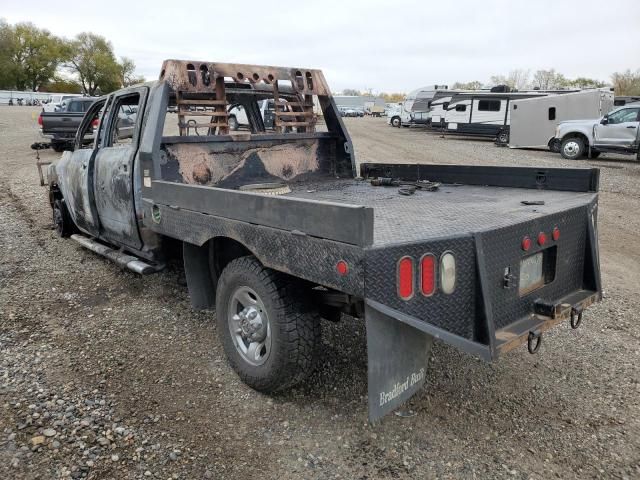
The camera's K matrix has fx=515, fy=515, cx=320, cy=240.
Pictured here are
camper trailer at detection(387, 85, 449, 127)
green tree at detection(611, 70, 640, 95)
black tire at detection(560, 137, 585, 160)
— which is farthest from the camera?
green tree at detection(611, 70, 640, 95)

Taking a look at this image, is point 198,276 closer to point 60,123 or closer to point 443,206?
point 443,206

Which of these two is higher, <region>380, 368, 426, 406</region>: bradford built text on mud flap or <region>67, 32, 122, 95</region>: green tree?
<region>67, 32, 122, 95</region>: green tree

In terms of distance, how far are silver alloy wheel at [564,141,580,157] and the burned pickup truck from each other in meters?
13.9

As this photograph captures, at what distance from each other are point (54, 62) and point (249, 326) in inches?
3900

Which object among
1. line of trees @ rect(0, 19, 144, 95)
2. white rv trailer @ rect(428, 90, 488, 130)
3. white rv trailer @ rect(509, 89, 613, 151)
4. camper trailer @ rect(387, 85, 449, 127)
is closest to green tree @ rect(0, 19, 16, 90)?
line of trees @ rect(0, 19, 144, 95)

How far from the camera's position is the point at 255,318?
121 inches

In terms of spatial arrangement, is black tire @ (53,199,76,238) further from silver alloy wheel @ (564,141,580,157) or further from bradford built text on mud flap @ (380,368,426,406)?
silver alloy wheel @ (564,141,580,157)

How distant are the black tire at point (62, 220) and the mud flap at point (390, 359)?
18.1 feet

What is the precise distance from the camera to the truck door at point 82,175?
529 cm

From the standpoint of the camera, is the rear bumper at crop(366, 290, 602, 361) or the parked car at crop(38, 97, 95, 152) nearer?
the rear bumper at crop(366, 290, 602, 361)

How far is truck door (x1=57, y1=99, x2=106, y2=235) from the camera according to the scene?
5293mm

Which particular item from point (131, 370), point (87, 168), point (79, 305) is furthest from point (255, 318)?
point (87, 168)

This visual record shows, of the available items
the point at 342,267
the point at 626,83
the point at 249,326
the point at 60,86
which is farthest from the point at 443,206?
the point at 60,86

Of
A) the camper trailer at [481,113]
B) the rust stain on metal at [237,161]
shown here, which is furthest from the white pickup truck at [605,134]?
the rust stain on metal at [237,161]
